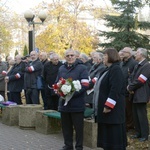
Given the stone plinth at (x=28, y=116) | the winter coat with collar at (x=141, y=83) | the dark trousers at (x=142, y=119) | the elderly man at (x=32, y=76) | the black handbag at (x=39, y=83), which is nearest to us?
the winter coat with collar at (x=141, y=83)

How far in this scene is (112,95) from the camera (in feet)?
18.3

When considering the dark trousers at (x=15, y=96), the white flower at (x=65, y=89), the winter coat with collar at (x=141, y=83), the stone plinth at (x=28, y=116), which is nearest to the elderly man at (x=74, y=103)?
the white flower at (x=65, y=89)

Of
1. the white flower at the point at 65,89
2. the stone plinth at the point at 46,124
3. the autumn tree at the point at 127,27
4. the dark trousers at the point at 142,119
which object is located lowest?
the stone plinth at the point at 46,124

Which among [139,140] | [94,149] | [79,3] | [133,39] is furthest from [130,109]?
[79,3]

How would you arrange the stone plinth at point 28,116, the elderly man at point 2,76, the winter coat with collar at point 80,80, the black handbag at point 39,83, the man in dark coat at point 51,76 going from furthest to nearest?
the elderly man at point 2,76
the black handbag at point 39,83
the man in dark coat at point 51,76
the stone plinth at point 28,116
the winter coat with collar at point 80,80

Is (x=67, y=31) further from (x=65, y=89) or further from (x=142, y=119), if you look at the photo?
(x=65, y=89)

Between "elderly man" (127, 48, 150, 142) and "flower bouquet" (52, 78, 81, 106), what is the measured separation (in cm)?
168

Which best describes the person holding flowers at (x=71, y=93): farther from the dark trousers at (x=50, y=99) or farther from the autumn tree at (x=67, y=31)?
the autumn tree at (x=67, y=31)

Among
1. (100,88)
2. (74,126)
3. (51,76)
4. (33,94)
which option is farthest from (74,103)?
(33,94)

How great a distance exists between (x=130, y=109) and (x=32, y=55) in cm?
375

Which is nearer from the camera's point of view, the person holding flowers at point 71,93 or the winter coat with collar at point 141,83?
the person holding flowers at point 71,93

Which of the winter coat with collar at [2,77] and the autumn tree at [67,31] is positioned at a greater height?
the autumn tree at [67,31]

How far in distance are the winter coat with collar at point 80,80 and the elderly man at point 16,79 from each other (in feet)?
15.6

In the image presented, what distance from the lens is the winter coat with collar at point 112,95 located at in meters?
5.59
